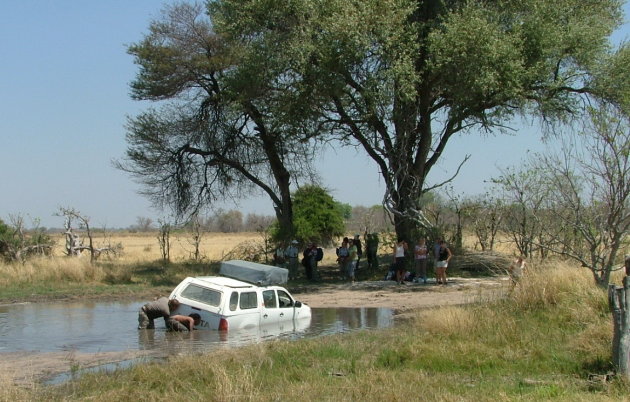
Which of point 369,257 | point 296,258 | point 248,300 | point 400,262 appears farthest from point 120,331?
point 369,257

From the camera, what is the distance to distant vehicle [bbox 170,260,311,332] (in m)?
17.4

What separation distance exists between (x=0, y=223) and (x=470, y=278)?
2202cm

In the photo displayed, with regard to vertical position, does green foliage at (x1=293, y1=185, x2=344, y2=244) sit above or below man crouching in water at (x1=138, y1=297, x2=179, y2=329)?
above

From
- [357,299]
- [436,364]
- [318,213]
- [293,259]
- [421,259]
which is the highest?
[318,213]

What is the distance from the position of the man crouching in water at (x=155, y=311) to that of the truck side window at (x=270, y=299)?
227 centimetres

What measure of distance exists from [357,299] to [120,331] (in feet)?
29.6

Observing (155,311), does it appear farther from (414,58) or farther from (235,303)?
(414,58)

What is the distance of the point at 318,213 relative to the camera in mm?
47312

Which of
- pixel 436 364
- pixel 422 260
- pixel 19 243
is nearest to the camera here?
pixel 436 364

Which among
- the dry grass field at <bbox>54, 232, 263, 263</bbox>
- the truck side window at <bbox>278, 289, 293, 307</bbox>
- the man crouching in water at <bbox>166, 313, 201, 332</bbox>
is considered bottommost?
the man crouching in water at <bbox>166, 313, 201, 332</bbox>

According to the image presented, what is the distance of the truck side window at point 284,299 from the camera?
19375mm

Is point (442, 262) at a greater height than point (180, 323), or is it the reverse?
point (442, 262)

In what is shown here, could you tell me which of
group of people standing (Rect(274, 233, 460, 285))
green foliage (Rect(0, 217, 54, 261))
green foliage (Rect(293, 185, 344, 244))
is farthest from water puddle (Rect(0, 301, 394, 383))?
green foliage (Rect(293, 185, 344, 244))

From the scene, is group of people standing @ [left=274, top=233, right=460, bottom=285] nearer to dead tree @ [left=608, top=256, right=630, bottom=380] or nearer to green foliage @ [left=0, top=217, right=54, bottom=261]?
green foliage @ [left=0, top=217, right=54, bottom=261]
